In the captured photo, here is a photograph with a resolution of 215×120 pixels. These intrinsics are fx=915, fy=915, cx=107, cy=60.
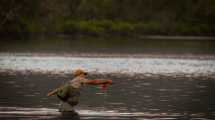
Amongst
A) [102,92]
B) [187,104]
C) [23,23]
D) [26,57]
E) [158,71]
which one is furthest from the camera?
[23,23]

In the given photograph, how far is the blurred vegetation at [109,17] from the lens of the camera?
4456 inches

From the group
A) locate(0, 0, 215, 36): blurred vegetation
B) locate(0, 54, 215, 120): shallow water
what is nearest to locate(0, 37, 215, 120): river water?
locate(0, 54, 215, 120): shallow water

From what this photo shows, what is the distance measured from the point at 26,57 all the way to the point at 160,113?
4041cm

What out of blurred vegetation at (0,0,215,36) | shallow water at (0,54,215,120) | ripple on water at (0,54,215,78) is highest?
blurred vegetation at (0,0,215,36)

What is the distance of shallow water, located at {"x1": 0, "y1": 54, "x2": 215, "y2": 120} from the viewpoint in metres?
30.0

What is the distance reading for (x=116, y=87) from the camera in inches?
1646

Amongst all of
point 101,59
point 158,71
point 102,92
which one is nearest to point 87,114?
point 102,92

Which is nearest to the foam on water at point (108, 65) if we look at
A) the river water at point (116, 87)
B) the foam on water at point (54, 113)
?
the river water at point (116, 87)

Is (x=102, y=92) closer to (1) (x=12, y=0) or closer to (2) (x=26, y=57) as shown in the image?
(2) (x=26, y=57)

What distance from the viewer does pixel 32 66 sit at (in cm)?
5788

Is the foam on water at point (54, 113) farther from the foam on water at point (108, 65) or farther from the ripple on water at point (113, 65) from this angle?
the foam on water at point (108, 65)

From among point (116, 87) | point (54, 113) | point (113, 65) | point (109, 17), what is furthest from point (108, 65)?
point (109, 17)

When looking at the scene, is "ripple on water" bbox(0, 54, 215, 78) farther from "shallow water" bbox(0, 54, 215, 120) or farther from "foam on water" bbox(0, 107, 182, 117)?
"foam on water" bbox(0, 107, 182, 117)

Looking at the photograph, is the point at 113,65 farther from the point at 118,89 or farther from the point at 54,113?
the point at 54,113
